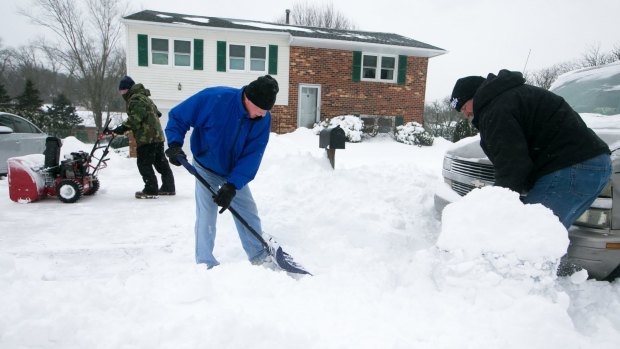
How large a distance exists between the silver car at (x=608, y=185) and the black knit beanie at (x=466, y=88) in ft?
2.75

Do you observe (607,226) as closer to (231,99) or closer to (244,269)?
(244,269)

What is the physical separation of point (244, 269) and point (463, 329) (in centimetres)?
129

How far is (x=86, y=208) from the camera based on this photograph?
547 cm

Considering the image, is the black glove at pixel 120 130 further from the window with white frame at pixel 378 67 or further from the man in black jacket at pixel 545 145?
the window with white frame at pixel 378 67

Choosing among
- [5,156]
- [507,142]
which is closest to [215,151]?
[507,142]

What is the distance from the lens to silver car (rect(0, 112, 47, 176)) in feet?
27.6

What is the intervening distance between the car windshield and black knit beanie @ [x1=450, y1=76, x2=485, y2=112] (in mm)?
2272

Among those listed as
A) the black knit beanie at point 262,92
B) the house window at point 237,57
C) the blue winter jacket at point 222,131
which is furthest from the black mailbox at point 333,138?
the house window at point 237,57

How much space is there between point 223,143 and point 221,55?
45.1 feet

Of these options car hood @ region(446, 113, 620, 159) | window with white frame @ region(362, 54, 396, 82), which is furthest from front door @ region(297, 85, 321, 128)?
car hood @ region(446, 113, 620, 159)

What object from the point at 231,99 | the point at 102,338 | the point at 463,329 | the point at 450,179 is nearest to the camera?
the point at 102,338

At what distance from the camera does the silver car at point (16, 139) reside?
27.6 feet

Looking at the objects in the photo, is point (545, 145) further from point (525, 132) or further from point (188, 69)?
point (188, 69)

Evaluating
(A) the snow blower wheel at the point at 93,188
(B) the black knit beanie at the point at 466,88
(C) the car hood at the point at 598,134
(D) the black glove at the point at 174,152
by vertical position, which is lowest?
(A) the snow blower wheel at the point at 93,188
